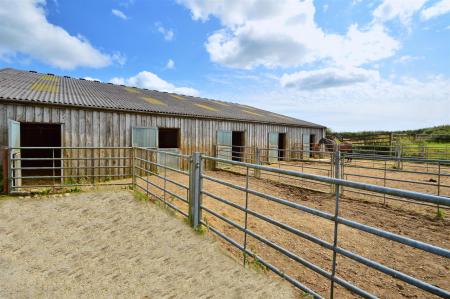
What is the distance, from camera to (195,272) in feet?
10.9

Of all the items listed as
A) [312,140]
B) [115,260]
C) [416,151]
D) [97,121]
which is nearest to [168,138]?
[97,121]

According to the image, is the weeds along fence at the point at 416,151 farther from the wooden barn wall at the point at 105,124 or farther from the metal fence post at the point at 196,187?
the metal fence post at the point at 196,187

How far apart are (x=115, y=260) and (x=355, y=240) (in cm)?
412

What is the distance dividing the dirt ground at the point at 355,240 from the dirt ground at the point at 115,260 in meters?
0.62

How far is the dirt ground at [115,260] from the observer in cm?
300

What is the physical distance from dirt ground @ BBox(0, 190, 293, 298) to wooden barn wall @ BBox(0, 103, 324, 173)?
151 inches

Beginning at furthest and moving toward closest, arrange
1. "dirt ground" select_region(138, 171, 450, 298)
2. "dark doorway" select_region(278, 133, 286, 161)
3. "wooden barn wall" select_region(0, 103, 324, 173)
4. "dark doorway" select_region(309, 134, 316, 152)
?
"dark doorway" select_region(309, 134, 316, 152) < "dark doorway" select_region(278, 133, 286, 161) < "wooden barn wall" select_region(0, 103, 324, 173) < "dirt ground" select_region(138, 171, 450, 298)

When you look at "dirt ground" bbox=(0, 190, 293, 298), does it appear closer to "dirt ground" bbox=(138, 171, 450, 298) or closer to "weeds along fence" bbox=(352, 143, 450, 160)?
"dirt ground" bbox=(138, 171, 450, 298)

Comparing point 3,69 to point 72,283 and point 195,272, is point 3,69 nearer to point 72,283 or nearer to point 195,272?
point 72,283

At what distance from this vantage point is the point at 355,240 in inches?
190

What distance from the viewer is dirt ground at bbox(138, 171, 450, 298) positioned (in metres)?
3.54

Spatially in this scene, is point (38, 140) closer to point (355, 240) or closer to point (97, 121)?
point (97, 121)

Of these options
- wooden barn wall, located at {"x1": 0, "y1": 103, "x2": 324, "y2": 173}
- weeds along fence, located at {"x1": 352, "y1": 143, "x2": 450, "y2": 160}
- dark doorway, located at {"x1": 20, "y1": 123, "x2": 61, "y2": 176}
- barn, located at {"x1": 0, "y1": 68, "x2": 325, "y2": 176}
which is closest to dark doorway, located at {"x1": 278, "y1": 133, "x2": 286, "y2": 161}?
barn, located at {"x1": 0, "y1": 68, "x2": 325, "y2": 176}

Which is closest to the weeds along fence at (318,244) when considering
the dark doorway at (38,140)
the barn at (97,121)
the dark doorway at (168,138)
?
the barn at (97,121)
